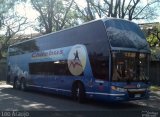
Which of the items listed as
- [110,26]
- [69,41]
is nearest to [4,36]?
[69,41]

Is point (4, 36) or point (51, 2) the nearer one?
point (51, 2)

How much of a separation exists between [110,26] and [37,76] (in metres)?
8.97

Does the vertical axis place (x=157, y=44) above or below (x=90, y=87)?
above

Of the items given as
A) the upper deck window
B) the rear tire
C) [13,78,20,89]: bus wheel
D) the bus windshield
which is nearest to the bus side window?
the bus windshield

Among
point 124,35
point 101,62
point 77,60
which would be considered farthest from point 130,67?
point 77,60

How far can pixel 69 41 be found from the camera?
19.3 metres

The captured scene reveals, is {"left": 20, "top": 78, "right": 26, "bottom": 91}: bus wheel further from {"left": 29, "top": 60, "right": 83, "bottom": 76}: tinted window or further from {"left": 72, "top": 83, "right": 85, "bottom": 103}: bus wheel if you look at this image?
{"left": 72, "top": 83, "right": 85, "bottom": 103}: bus wheel

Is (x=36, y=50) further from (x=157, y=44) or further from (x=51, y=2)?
(x=157, y=44)

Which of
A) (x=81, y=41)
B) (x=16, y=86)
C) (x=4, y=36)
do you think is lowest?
(x=16, y=86)

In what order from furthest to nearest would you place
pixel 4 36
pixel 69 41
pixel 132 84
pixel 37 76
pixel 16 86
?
pixel 4 36, pixel 16 86, pixel 37 76, pixel 69 41, pixel 132 84

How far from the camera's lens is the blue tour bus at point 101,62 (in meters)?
15.6

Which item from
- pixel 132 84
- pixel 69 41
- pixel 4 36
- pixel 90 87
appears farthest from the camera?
pixel 4 36

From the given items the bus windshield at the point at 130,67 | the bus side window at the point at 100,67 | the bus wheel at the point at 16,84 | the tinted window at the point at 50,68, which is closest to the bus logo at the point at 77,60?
the tinted window at the point at 50,68

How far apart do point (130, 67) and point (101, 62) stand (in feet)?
4.21
